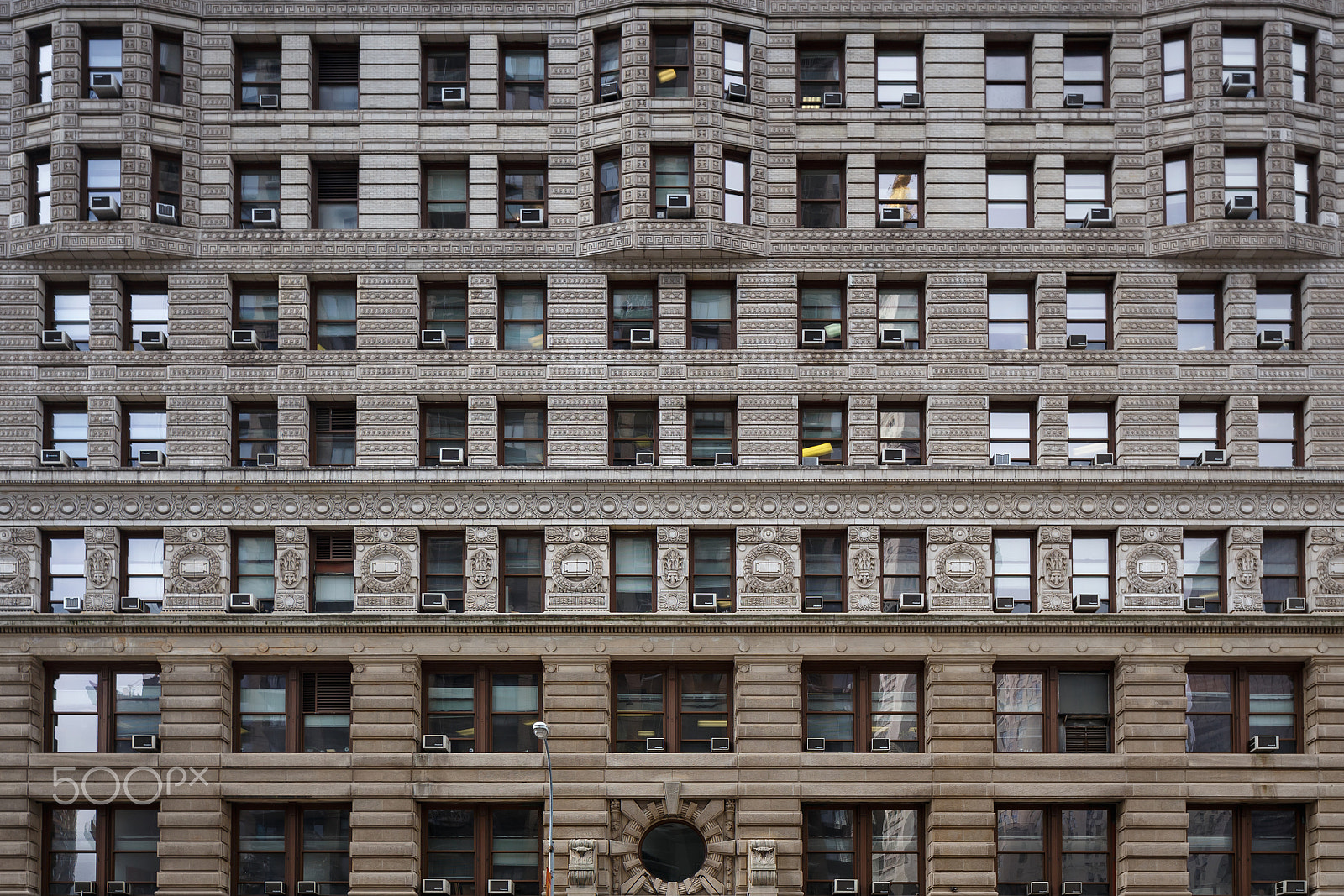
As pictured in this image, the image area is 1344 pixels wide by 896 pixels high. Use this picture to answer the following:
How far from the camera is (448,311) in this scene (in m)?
37.8

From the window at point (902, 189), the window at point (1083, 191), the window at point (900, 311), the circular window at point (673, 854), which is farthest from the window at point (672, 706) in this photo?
the window at point (1083, 191)

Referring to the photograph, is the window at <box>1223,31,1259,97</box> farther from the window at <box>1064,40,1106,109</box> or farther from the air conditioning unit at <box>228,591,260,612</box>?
the air conditioning unit at <box>228,591,260,612</box>

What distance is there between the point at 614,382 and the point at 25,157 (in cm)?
1742

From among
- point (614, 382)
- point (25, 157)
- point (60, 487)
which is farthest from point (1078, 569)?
point (25, 157)

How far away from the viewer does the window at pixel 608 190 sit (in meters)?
37.5

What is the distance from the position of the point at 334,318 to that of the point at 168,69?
8507mm

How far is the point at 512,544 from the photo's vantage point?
1438 inches

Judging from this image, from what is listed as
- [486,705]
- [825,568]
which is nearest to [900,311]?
[825,568]

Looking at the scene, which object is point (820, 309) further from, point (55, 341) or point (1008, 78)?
point (55, 341)

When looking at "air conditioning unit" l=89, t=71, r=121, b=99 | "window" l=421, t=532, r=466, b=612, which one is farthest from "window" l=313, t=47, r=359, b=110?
"window" l=421, t=532, r=466, b=612

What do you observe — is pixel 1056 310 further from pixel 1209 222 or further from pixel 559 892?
pixel 559 892

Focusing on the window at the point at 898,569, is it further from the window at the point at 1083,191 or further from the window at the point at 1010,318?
the window at the point at 1083,191

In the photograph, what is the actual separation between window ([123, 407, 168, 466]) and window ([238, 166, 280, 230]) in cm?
576

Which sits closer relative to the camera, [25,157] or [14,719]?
[14,719]
